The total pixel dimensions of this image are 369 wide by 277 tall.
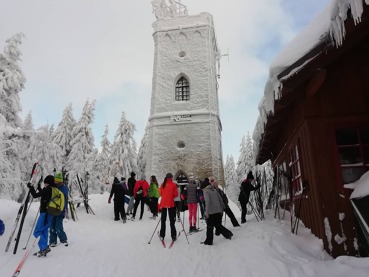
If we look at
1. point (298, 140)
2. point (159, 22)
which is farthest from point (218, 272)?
point (159, 22)

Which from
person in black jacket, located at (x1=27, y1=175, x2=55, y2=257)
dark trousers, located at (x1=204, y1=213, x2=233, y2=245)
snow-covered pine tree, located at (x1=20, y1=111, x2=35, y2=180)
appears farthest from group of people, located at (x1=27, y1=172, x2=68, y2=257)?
A: snow-covered pine tree, located at (x1=20, y1=111, x2=35, y2=180)

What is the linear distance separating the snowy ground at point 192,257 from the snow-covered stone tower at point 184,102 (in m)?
12.1

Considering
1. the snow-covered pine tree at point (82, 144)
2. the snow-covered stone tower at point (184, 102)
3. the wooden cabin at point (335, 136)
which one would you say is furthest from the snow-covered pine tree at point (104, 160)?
the wooden cabin at point (335, 136)

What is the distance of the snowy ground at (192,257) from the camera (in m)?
4.73

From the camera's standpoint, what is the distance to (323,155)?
5.55 meters

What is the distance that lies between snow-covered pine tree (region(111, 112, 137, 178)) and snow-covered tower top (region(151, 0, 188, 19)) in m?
12.0

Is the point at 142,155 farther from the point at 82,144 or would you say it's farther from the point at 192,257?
the point at 192,257

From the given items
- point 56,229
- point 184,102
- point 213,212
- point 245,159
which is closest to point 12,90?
point 184,102

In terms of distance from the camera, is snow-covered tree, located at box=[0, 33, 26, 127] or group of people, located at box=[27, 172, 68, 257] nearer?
group of people, located at box=[27, 172, 68, 257]

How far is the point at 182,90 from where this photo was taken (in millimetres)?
22891

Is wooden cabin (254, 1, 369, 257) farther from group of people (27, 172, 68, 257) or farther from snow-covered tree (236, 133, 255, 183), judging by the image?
snow-covered tree (236, 133, 255, 183)

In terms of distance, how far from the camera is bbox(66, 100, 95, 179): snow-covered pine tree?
28125 millimetres

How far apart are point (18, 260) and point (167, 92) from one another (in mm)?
17667

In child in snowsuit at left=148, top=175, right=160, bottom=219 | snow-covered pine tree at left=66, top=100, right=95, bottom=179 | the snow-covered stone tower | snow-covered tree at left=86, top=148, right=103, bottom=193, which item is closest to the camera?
child in snowsuit at left=148, top=175, right=160, bottom=219
